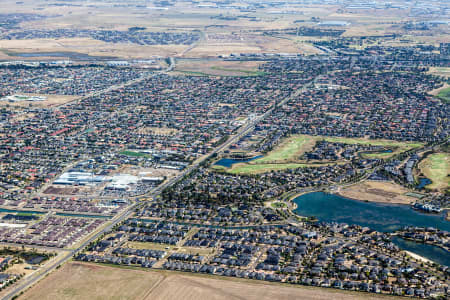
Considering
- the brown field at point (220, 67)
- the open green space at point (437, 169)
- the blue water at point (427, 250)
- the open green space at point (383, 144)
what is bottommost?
the blue water at point (427, 250)

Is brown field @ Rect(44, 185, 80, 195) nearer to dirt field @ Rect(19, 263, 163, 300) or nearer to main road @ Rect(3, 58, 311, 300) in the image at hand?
main road @ Rect(3, 58, 311, 300)

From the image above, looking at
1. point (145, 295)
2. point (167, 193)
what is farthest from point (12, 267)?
point (167, 193)

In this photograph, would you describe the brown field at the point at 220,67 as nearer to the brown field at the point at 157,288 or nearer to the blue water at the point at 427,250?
the blue water at the point at 427,250

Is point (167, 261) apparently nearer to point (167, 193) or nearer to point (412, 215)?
point (167, 193)

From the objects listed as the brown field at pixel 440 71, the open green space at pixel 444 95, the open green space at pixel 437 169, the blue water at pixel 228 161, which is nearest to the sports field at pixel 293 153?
the blue water at pixel 228 161

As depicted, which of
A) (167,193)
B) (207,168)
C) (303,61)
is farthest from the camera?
(303,61)

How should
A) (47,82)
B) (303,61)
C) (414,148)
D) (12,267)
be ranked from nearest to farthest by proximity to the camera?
(12,267) < (414,148) < (47,82) < (303,61)

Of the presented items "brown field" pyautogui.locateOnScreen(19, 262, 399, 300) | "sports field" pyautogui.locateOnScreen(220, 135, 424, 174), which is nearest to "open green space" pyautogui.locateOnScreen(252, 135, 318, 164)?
"sports field" pyautogui.locateOnScreen(220, 135, 424, 174)
